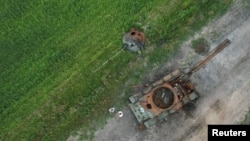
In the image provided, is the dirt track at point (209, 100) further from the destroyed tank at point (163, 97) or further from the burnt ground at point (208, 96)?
the destroyed tank at point (163, 97)

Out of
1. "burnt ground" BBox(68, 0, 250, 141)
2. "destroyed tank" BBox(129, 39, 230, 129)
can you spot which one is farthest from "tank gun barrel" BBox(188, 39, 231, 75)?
"burnt ground" BBox(68, 0, 250, 141)

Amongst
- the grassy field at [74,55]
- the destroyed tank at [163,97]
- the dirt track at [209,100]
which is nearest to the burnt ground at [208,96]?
the dirt track at [209,100]

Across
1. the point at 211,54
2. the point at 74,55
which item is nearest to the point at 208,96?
the point at 211,54

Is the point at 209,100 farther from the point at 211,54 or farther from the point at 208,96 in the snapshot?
the point at 211,54

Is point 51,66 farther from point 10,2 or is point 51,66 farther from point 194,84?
point 194,84

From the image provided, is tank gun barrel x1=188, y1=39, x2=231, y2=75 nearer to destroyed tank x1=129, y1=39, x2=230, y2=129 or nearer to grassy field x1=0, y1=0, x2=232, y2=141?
destroyed tank x1=129, y1=39, x2=230, y2=129

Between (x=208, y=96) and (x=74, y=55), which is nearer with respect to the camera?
(x=208, y=96)

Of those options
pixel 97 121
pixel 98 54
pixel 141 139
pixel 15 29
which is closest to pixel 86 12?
pixel 98 54
